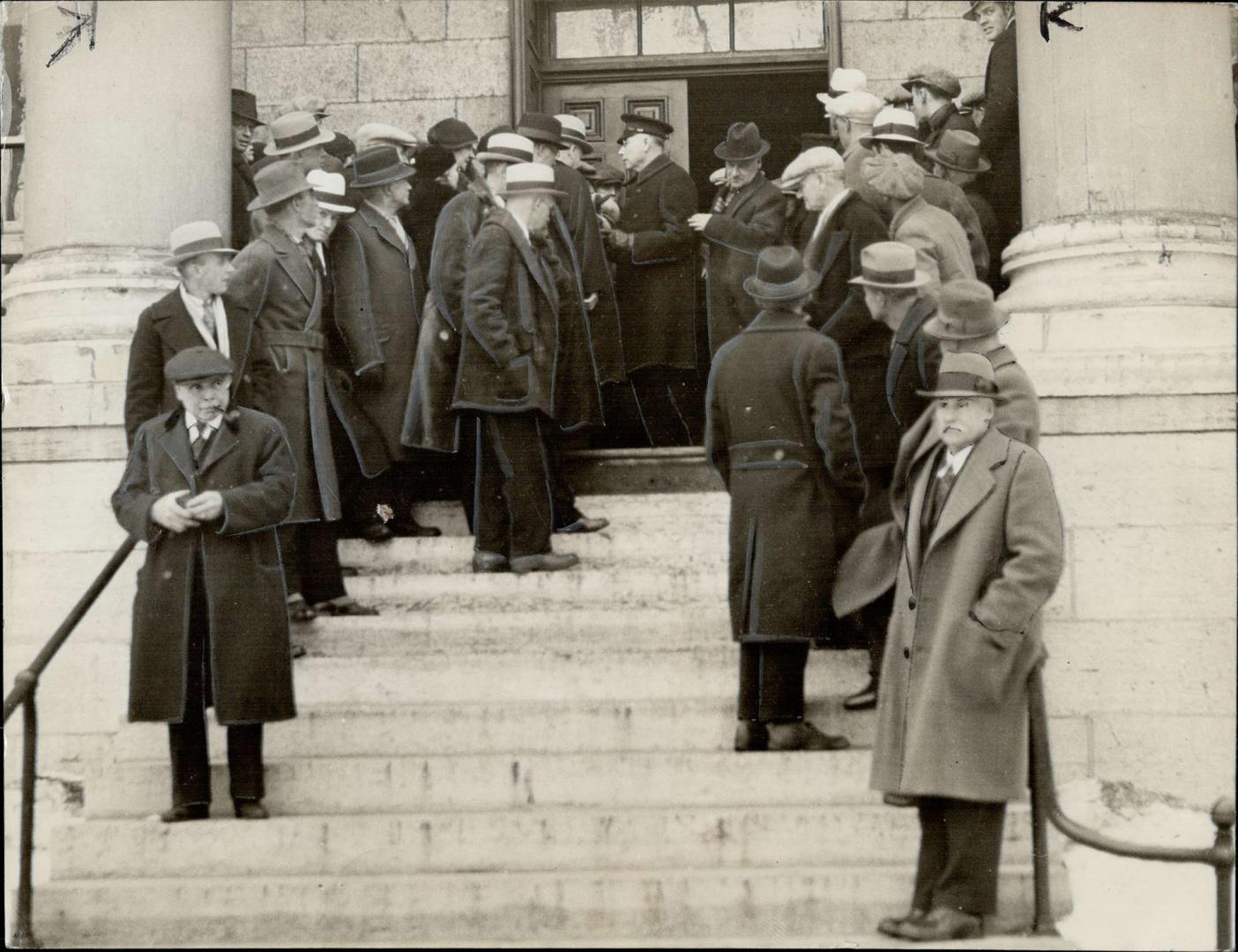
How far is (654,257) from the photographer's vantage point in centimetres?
939

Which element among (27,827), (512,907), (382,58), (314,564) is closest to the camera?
(512,907)

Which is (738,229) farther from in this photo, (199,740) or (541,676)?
(199,740)

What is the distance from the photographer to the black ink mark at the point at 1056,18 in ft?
26.2

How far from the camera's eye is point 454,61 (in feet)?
38.7

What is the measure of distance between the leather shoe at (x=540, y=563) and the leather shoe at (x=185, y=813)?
6.35 feet

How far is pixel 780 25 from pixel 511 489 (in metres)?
5.32

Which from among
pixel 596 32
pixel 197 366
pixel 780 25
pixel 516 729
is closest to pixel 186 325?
pixel 197 366

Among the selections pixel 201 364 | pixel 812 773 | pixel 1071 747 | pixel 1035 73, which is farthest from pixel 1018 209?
pixel 201 364

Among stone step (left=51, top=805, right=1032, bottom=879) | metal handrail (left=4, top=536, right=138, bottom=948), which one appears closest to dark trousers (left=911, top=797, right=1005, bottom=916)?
stone step (left=51, top=805, right=1032, bottom=879)

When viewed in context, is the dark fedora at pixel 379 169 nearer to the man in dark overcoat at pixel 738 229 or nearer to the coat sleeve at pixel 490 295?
the coat sleeve at pixel 490 295

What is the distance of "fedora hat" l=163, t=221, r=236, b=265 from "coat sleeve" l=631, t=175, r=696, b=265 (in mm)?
2509

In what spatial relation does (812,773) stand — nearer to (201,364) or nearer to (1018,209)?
(201,364)

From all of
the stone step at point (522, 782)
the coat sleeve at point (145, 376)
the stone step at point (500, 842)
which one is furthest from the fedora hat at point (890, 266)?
the coat sleeve at point (145, 376)

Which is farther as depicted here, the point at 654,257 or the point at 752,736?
the point at 654,257
